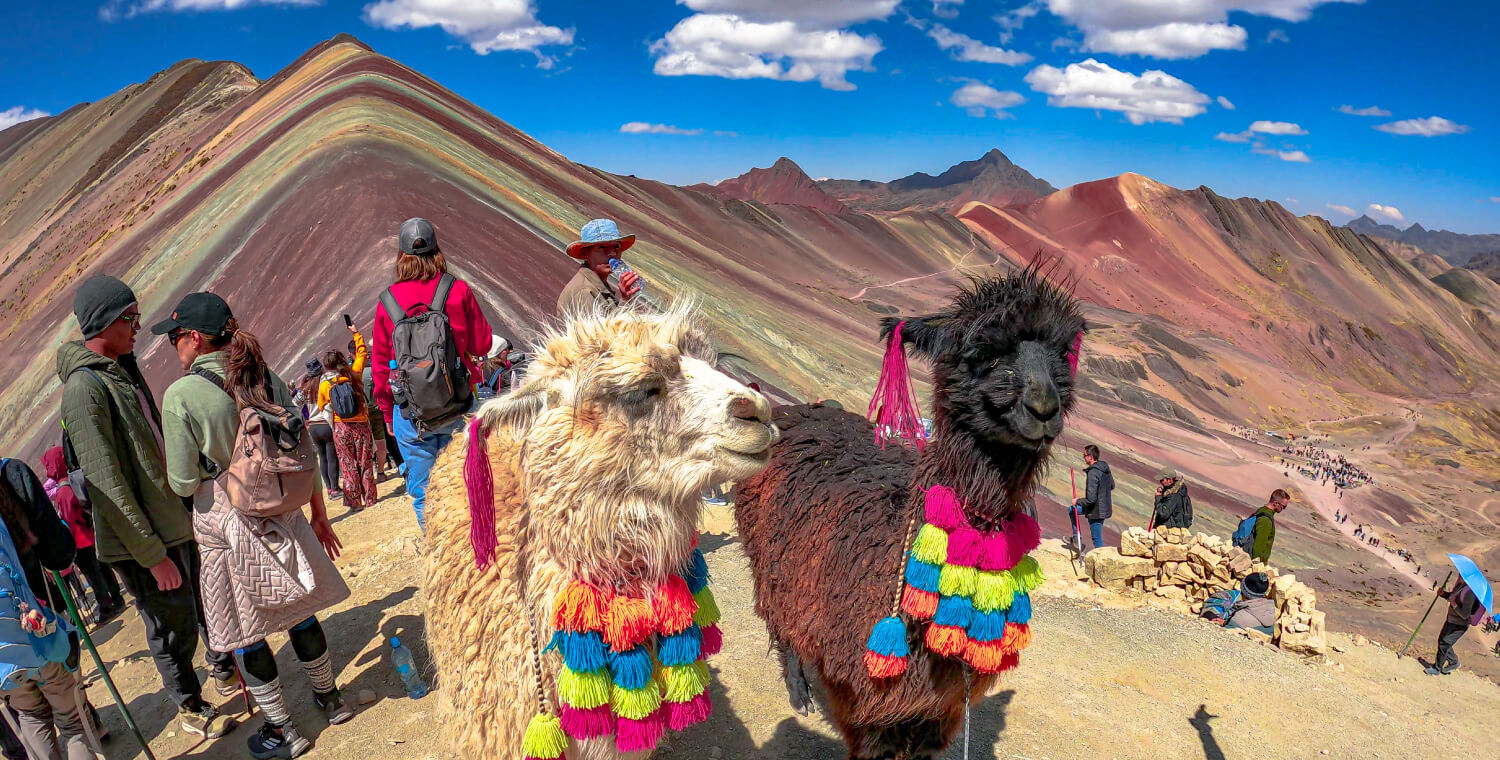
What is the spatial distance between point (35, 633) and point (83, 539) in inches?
120

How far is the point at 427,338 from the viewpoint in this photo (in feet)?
10.3

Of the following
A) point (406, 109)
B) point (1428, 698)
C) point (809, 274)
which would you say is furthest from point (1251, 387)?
point (406, 109)

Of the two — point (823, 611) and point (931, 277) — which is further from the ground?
point (931, 277)

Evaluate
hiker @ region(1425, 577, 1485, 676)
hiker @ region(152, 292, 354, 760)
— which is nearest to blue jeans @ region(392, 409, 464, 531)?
hiker @ region(152, 292, 354, 760)

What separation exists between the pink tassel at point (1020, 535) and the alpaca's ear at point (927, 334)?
692 millimetres

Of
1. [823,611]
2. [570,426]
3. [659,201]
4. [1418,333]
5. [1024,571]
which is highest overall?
[659,201]

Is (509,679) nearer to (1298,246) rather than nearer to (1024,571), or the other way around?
(1024,571)

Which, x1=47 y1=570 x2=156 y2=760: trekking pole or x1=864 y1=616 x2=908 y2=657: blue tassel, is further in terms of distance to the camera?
x1=864 y1=616 x2=908 y2=657: blue tassel

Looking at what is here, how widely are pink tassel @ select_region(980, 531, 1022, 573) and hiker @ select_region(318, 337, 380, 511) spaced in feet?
18.5

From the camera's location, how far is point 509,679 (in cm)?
214

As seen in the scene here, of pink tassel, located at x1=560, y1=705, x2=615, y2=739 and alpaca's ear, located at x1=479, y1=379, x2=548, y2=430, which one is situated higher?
alpaca's ear, located at x1=479, y1=379, x2=548, y2=430

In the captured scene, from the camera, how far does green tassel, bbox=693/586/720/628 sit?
7.01 ft

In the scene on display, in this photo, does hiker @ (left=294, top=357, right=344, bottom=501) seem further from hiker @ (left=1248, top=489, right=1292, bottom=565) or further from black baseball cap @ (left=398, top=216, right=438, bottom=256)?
hiker @ (left=1248, top=489, right=1292, bottom=565)

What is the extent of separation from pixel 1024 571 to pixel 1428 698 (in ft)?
20.3
